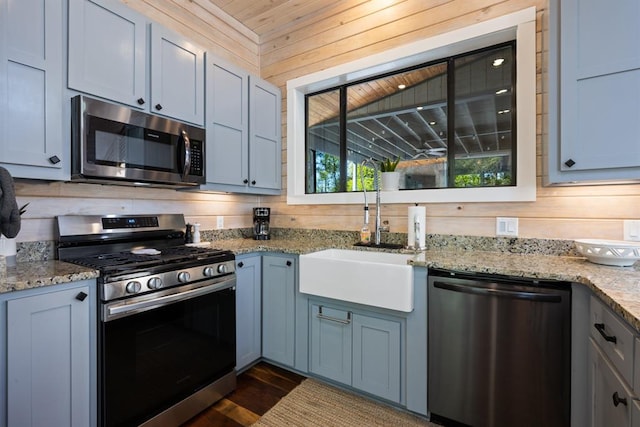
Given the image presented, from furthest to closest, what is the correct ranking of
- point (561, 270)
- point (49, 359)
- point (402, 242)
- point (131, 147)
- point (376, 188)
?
1. point (376, 188)
2. point (402, 242)
3. point (131, 147)
4. point (561, 270)
5. point (49, 359)

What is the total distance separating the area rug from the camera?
172 centimetres

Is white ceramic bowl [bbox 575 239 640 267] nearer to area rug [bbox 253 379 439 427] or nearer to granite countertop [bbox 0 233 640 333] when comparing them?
granite countertop [bbox 0 233 640 333]

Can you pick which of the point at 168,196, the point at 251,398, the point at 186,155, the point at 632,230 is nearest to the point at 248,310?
the point at 251,398

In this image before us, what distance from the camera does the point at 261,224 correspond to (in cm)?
284

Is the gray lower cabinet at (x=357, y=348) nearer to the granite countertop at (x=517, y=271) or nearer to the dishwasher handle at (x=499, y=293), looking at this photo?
the dishwasher handle at (x=499, y=293)

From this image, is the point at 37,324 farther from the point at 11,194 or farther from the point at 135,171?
the point at 135,171

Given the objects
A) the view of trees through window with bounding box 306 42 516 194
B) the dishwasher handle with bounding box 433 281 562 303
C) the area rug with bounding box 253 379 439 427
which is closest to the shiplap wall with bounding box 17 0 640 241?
the view of trees through window with bounding box 306 42 516 194

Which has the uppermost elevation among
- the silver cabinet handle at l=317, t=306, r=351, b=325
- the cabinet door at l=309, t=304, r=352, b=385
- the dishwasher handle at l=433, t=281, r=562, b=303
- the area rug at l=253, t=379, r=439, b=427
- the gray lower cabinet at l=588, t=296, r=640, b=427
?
the dishwasher handle at l=433, t=281, r=562, b=303

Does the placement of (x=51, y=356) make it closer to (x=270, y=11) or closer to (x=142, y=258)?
(x=142, y=258)

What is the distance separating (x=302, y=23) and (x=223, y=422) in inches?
129

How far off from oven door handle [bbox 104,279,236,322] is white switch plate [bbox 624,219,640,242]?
2372 mm

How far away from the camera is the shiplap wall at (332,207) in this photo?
174cm

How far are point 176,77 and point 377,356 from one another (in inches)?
88.3

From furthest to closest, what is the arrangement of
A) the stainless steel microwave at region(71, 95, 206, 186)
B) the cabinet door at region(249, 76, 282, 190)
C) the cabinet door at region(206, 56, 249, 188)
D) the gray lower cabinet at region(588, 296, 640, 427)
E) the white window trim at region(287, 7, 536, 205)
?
the cabinet door at region(249, 76, 282, 190) → the cabinet door at region(206, 56, 249, 188) → the white window trim at region(287, 7, 536, 205) → the stainless steel microwave at region(71, 95, 206, 186) → the gray lower cabinet at region(588, 296, 640, 427)
